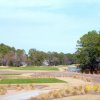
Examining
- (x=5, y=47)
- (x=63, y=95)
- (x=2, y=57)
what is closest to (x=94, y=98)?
(x=63, y=95)

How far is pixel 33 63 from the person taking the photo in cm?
19812

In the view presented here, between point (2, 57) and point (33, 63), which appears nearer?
point (2, 57)

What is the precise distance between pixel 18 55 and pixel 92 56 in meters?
97.1

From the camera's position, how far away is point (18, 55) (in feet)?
623

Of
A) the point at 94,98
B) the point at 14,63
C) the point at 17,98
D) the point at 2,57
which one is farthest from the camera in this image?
the point at 14,63

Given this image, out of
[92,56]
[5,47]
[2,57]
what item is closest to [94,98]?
[92,56]

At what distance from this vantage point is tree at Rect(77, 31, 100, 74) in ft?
313

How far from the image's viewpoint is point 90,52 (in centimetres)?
9619

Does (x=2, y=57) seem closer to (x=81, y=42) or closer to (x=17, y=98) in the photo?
(x=81, y=42)

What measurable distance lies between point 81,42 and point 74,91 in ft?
233

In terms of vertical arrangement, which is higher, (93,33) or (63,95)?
(93,33)

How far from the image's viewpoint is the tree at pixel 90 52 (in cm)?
9525

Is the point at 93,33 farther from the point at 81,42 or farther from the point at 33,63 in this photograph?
the point at 33,63

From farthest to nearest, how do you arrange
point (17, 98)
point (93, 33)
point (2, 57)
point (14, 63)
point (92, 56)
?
point (14, 63) < point (2, 57) < point (93, 33) < point (92, 56) < point (17, 98)
